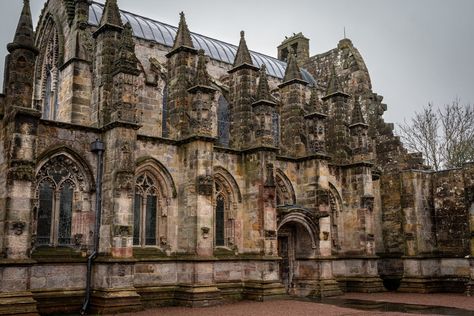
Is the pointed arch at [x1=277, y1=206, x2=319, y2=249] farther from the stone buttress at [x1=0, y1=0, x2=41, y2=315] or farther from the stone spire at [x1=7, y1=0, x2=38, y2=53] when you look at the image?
the stone spire at [x1=7, y1=0, x2=38, y2=53]

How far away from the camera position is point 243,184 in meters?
21.2

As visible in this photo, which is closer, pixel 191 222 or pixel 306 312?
pixel 306 312

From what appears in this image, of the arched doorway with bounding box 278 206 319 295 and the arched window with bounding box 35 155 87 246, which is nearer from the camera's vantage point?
the arched window with bounding box 35 155 87 246

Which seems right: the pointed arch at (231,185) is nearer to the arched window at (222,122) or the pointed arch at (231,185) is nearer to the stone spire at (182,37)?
the arched window at (222,122)

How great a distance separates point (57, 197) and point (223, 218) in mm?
6890

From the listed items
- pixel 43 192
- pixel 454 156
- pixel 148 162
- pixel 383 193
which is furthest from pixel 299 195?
pixel 454 156

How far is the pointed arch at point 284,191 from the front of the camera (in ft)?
75.7

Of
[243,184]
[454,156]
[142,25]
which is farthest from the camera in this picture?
[454,156]

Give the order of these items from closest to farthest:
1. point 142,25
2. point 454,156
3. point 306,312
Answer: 1. point 306,312
2. point 142,25
3. point 454,156

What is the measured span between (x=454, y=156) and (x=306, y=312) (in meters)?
21.3

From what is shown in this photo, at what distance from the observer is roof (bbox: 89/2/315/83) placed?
83.5 feet

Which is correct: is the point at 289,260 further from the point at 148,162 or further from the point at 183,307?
the point at 148,162

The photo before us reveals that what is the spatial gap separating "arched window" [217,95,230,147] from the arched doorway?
220 inches

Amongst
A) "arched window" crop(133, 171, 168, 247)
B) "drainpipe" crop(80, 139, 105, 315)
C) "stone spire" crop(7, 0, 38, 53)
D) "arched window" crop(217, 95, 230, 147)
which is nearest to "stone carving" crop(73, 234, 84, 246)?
"drainpipe" crop(80, 139, 105, 315)
